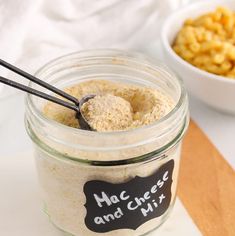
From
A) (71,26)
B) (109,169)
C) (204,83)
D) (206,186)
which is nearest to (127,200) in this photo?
(109,169)

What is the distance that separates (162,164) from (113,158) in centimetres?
6

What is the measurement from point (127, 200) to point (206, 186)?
19 centimetres

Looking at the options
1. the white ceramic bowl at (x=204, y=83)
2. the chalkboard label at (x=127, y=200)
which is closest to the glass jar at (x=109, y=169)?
the chalkboard label at (x=127, y=200)

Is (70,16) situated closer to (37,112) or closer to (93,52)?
(93,52)

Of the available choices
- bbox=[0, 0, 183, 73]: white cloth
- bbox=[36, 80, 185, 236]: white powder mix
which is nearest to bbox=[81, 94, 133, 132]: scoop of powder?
bbox=[36, 80, 185, 236]: white powder mix

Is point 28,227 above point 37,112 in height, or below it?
below

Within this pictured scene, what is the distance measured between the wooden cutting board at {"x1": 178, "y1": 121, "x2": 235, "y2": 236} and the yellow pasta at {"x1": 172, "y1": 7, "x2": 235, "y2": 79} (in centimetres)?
10

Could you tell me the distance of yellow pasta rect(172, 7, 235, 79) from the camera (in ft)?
2.52

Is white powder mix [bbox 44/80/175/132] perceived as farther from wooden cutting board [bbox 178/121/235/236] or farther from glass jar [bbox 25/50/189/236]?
wooden cutting board [bbox 178/121/235/236]

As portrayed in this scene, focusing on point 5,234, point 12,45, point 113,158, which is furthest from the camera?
point 12,45

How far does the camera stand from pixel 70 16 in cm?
84

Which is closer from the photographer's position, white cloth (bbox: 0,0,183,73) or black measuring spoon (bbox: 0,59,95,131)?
black measuring spoon (bbox: 0,59,95,131)

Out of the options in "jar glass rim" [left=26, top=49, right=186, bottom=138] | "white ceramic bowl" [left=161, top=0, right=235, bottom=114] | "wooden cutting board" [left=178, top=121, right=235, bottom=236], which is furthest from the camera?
"white ceramic bowl" [left=161, top=0, right=235, bottom=114]

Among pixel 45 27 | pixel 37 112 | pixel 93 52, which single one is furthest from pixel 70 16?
pixel 37 112
